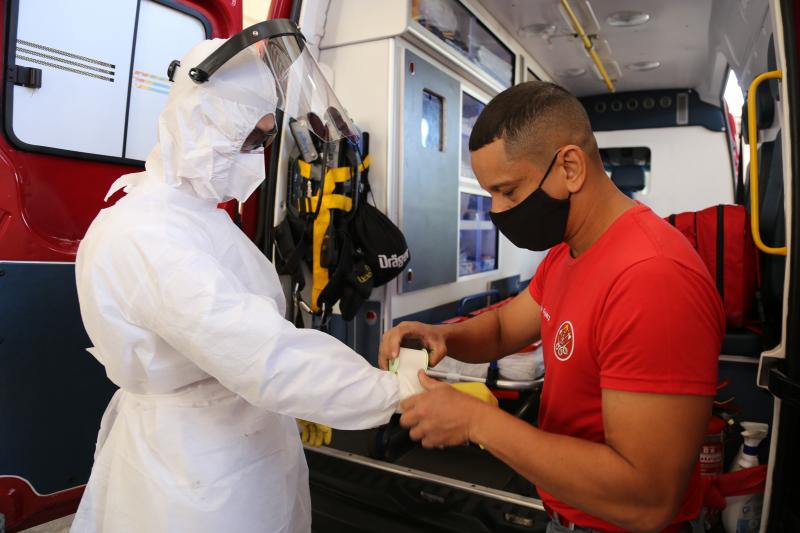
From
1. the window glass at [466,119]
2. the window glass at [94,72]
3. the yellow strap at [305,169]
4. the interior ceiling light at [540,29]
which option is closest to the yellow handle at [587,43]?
the interior ceiling light at [540,29]

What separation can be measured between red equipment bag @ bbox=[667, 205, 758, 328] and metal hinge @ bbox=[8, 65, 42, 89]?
2.83m

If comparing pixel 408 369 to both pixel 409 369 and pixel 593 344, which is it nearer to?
pixel 409 369

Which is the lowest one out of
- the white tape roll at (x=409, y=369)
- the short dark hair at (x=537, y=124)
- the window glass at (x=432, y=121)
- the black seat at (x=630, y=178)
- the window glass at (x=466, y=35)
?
the white tape roll at (x=409, y=369)

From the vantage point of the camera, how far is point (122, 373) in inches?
53.4

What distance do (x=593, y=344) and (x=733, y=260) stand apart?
1.81 m

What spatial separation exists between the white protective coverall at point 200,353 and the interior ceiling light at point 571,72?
175 inches

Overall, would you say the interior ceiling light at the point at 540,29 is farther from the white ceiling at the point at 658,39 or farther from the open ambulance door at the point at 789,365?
the open ambulance door at the point at 789,365

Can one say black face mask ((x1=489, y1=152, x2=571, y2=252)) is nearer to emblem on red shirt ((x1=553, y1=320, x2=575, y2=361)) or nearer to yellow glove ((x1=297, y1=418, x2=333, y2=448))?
emblem on red shirt ((x1=553, y1=320, x2=575, y2=361))

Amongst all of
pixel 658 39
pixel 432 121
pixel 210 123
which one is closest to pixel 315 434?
pixel 210 123

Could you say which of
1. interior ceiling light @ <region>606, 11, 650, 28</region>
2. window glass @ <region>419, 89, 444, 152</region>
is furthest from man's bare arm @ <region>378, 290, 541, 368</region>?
interior ceiling light @ <region>606, 11, 650, 28</region>

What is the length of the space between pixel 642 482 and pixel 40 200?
81.3 inches

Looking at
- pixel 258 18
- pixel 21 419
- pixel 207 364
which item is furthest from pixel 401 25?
pixel 21 419

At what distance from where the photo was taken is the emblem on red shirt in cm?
120

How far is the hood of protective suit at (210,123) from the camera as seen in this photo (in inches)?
57.7
